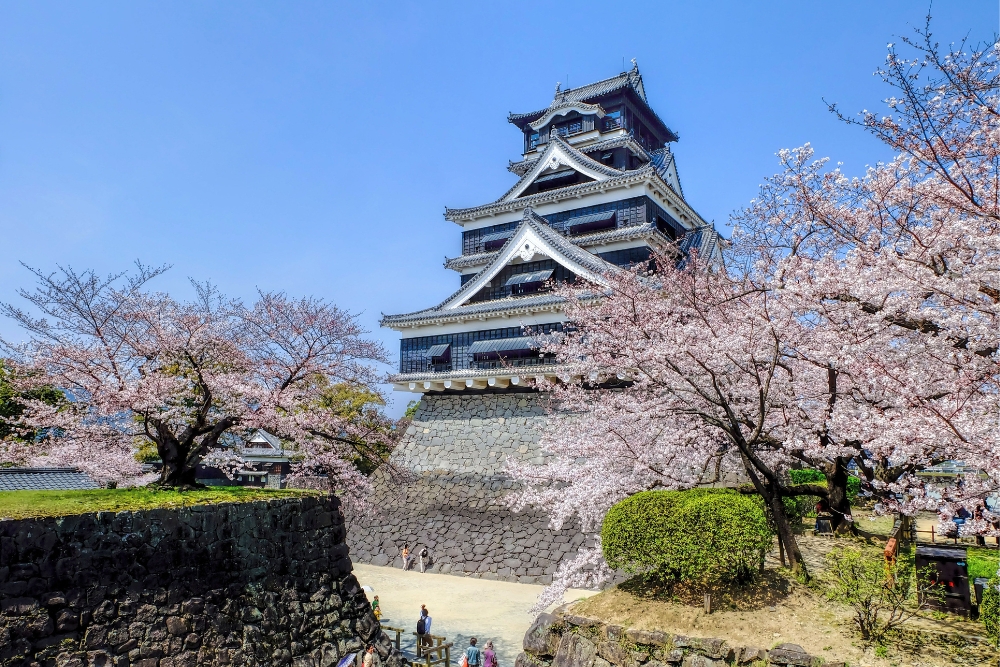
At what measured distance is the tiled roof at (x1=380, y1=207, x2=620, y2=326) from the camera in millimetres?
22562

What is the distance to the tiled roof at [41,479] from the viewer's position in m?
15.8

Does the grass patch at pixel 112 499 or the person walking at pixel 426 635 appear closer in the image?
the grass patch at pixel 112 499

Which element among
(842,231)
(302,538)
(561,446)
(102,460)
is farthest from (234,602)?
(842,231)

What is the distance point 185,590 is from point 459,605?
886cm

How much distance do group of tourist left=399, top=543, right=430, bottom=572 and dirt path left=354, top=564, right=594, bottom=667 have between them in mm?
312

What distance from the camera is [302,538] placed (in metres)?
9.65

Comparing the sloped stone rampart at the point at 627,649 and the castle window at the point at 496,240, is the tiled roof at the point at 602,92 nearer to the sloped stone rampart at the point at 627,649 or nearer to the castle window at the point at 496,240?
the castle window at the point at 496,240

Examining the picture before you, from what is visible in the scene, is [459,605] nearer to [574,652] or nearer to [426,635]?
[426,635]

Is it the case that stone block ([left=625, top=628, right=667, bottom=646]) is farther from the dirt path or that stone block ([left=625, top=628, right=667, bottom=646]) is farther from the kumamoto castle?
the kumamoto castle

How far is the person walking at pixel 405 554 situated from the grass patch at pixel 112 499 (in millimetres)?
9914

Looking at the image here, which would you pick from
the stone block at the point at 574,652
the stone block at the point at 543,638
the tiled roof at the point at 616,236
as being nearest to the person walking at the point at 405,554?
the stone block at the point at 543,638

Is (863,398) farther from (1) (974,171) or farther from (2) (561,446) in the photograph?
(2) (561,446)

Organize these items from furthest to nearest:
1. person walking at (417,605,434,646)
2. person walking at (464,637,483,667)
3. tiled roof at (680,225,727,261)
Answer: tiled roof at (680,225,727,261), person walking at (417,605,434,646), person walking at (464,637,483,667)

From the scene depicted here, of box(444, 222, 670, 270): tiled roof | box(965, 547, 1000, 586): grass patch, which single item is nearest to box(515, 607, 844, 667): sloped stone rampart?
box(965, 547, 1000, 586): grass patch
